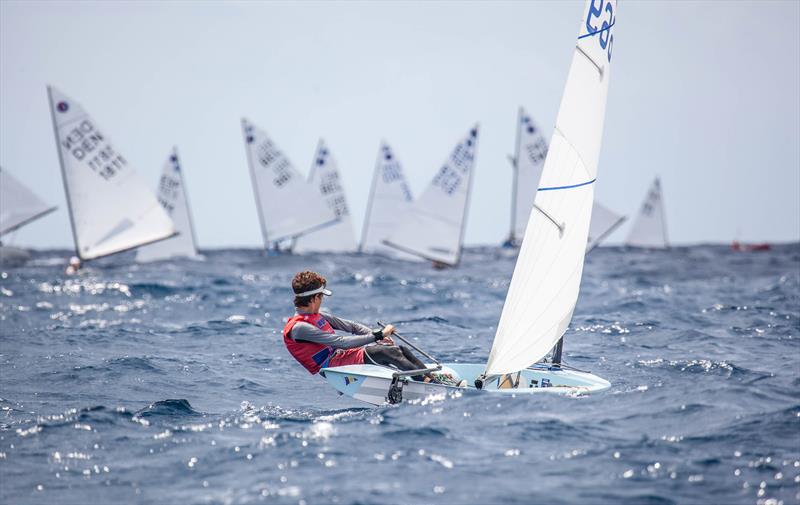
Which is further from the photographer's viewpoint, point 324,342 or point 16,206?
point 16,206

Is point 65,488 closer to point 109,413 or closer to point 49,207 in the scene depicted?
point 109,413

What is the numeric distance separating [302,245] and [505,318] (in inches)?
1214

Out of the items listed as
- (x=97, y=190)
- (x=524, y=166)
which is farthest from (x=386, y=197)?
(x=97, y=190)

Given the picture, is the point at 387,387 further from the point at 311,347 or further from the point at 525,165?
the point at 525,165

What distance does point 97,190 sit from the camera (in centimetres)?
2333

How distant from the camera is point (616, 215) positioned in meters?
32.4

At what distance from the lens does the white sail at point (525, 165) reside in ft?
105

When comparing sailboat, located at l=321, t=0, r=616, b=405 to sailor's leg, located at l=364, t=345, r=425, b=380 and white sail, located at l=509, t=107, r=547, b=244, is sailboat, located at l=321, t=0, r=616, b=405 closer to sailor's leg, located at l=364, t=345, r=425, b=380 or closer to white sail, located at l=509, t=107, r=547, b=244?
sailor's leg, located at l=364, t=345, r=425, b=380

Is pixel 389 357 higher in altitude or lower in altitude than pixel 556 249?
lower

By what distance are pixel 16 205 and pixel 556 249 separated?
19317 millimetres

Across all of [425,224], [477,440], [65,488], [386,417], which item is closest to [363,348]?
[386,417]

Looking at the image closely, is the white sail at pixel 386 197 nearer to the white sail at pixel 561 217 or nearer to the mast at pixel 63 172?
the mast at pixel 63 172

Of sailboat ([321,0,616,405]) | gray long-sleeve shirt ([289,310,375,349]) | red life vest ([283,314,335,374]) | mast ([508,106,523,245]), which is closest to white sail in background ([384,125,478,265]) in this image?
mast ([508,106,523,245])

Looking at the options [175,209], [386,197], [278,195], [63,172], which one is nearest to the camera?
[63,172]
